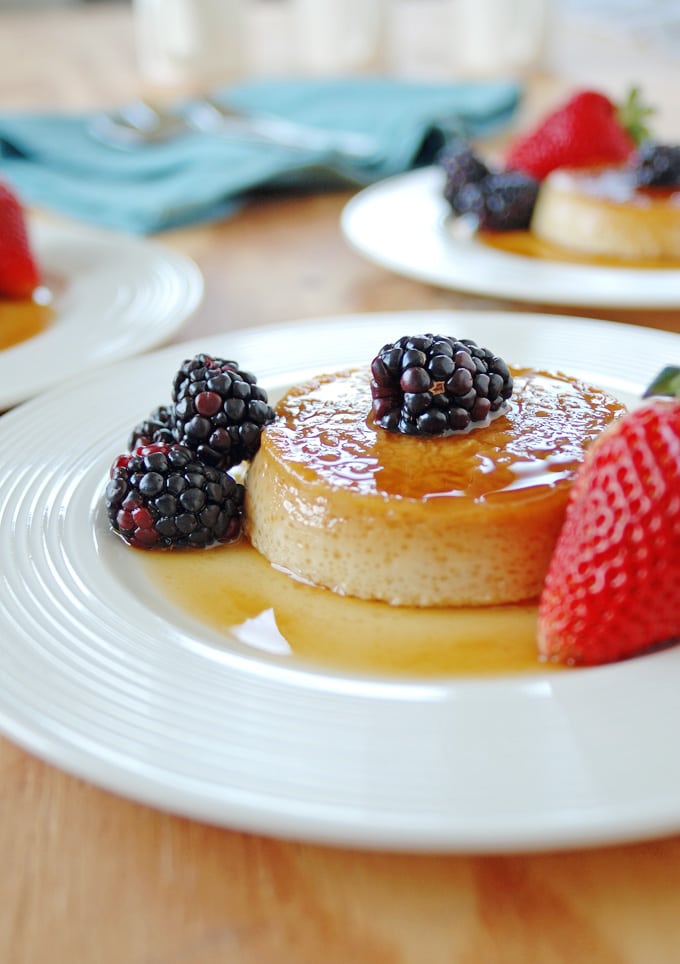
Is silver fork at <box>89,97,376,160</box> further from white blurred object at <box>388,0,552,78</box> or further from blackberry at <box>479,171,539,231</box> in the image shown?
white blurred object at <box>388,0,552,78</box>

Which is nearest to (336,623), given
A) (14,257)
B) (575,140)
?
(14,257)

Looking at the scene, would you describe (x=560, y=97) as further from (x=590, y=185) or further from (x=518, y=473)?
(x=518, y=473)

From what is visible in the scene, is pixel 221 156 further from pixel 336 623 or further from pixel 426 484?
pixel 336 623

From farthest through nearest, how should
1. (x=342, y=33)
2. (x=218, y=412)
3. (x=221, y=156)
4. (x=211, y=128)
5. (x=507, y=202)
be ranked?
(x=342, y=33)
(x=211, y=128)
(x=221, y=156)
(x=507, y=202)
(x=218, y=412)

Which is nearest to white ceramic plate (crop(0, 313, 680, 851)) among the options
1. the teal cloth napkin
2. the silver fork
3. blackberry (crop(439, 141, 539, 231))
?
blackberry (crop(439, 141, 539, 231))

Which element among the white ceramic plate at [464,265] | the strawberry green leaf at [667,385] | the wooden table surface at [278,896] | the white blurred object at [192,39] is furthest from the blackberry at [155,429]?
the white blurred object at [192,39]

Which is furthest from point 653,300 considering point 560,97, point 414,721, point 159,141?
point 560,97
